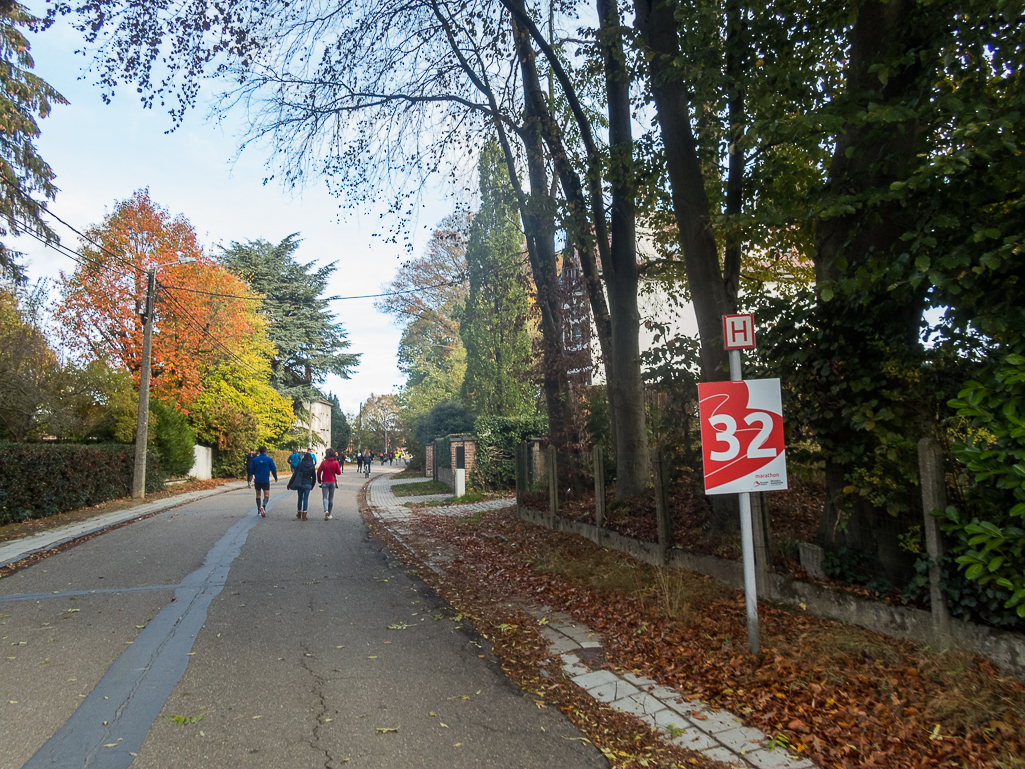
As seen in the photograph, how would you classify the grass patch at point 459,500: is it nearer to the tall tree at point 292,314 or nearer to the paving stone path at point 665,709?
the paving stone path at point 665,709

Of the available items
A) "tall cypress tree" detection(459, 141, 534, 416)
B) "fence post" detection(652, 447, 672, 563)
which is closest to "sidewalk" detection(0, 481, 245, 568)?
"fence post" detection(652, 447, 672, 563)

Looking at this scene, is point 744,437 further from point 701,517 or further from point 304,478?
point 304,478

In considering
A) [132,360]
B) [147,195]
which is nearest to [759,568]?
[132,360]

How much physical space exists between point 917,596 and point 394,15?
459 inches

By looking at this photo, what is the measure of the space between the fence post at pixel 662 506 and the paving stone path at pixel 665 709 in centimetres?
184

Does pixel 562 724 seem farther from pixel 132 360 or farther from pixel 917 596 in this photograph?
pixel 132 360

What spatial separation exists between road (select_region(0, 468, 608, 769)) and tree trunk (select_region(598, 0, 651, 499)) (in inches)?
149

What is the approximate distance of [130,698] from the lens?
4.57 metres

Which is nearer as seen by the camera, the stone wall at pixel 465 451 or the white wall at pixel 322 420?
the stone wall at pixel 465 451

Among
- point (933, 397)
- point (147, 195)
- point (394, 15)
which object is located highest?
point (147, 195)

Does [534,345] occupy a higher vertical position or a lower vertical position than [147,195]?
lower

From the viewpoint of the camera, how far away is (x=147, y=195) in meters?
28.7

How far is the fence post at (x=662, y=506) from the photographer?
26.7 ft

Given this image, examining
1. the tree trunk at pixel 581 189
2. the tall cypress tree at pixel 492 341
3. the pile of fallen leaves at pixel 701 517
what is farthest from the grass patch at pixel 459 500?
the tree trunk at pixel 581 189
